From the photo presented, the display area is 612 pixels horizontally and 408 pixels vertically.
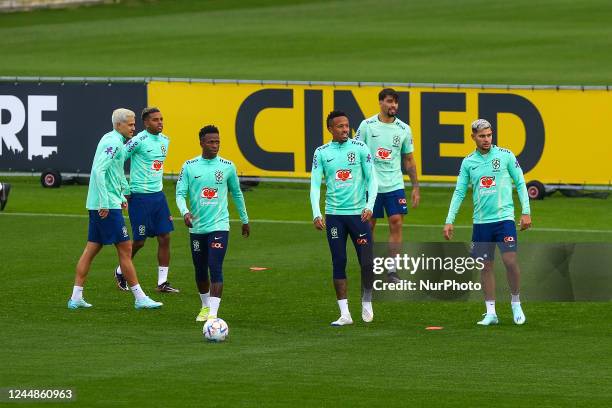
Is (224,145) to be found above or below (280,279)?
above

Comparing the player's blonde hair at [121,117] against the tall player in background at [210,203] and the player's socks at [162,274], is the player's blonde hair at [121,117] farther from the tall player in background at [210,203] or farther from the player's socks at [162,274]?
the player's socks at [162,274]

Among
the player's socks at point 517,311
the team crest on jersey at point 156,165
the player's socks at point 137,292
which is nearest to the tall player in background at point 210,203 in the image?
the player's socks at point 137,292

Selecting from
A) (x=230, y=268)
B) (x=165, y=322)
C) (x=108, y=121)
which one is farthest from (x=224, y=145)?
(x=165, y=322)

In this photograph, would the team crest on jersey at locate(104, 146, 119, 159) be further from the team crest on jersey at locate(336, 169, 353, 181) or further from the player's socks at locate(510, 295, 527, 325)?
the player's socks at locate(510, 295, 527, 325)

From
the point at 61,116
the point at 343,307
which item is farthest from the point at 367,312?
the point at 61,116

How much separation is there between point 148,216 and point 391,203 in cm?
322

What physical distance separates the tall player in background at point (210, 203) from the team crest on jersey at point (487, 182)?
108 inches

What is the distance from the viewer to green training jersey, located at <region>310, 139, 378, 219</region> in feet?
57.8

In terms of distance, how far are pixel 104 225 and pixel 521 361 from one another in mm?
5863

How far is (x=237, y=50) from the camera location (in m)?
55.2

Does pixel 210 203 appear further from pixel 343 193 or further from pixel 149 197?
pixel 149 197

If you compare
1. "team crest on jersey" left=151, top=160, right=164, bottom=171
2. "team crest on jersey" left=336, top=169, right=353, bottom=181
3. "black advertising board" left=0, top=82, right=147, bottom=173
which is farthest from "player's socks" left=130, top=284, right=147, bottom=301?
"black advertising board" left=0, top=82, right=147, bottom=173

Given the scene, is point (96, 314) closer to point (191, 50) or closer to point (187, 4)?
point (191, 50)

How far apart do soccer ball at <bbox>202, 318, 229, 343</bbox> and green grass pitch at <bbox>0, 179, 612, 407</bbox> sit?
13 cm
